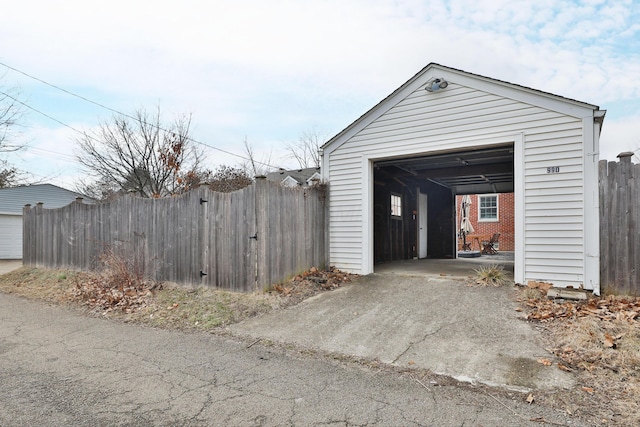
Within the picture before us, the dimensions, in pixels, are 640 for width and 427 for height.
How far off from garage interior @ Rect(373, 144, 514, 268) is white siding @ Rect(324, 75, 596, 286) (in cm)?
57

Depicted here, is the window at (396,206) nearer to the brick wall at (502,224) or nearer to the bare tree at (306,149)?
the brick wall at (502,224)

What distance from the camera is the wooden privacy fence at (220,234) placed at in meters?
6.27

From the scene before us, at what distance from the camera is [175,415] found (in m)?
2.69

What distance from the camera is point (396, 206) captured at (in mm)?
11406

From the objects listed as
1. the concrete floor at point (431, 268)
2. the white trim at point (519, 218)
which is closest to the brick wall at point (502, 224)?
the concrete floor at point (431, 268)

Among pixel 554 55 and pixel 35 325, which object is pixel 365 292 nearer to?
pixel 35 325

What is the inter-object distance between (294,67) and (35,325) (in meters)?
10.9

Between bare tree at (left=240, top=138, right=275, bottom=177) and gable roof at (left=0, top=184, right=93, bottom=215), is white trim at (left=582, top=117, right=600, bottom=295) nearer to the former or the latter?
gable roof at (left=0, top=184, right=93, bottom=215)

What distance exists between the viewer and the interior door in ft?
42.6

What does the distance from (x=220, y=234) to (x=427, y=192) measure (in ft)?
30.2

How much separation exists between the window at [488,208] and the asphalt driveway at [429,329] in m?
13.7

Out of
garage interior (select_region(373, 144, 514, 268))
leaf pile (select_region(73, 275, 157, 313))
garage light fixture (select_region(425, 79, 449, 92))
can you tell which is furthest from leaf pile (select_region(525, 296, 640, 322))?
leaf pile (select_region(73, 275, 157, 313))

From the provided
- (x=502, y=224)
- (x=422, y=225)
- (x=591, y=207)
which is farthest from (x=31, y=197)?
(x=502, y=224)

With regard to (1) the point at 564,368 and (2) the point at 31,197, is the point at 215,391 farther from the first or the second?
(2) the point at 31,197
